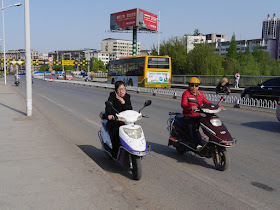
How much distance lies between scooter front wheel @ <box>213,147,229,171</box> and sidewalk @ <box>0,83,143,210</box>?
203cm

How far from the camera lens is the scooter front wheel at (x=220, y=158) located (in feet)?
16.3

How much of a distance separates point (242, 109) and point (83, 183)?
12.2 meters

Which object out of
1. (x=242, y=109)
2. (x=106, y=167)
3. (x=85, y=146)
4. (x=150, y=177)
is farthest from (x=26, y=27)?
(x=242, y=109)

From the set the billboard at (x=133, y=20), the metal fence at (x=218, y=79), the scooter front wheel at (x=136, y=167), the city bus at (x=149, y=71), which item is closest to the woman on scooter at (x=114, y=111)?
the scooter front wheel at (x=136, y=167)

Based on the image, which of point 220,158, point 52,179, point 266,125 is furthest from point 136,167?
point 266,125

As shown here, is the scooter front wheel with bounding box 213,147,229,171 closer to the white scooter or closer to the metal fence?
the white scooter

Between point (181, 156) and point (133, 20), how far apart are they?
184 ft

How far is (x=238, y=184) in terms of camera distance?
445cm

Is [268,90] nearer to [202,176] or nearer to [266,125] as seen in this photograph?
[266,125]

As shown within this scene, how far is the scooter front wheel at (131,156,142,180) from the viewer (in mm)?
4447

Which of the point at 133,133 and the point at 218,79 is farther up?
the point at 218,79

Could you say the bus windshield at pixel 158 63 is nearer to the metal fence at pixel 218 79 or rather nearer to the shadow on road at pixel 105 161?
the metal fence at pixel 218 79

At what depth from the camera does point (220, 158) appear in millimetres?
5105

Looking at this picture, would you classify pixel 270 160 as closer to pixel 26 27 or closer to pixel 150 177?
pixel 150 177
